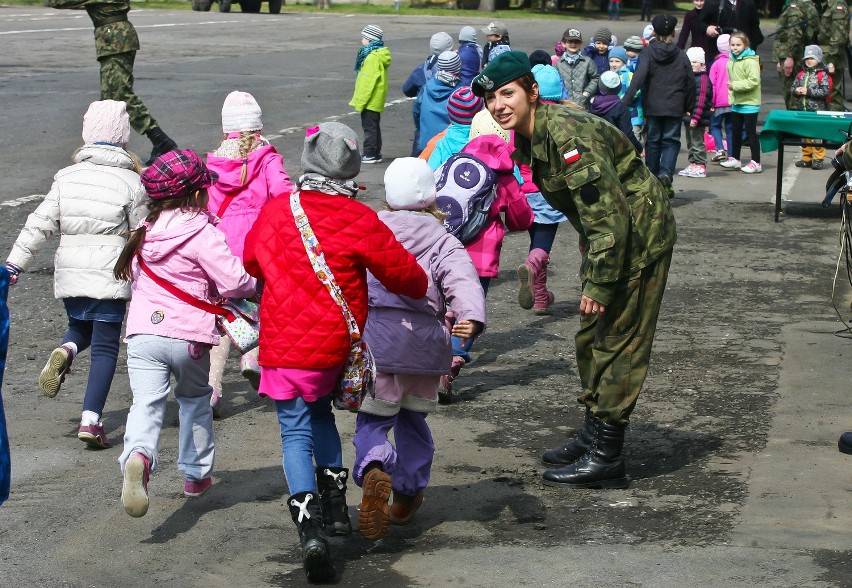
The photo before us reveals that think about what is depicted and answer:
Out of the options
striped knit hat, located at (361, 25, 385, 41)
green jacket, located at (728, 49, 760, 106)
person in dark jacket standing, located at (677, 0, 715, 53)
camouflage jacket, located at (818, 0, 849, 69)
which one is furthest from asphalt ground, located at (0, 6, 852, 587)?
person in dark jacket standing, located at (677, 0, 715, 53)

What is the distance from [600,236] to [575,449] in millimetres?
1097

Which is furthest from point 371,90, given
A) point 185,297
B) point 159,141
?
point 185,297

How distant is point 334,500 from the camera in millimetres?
5055

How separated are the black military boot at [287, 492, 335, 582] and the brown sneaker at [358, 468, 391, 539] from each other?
0.15 m

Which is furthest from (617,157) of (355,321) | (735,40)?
(735,40)

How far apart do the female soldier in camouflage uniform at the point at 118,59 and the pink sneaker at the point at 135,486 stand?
9163 mm

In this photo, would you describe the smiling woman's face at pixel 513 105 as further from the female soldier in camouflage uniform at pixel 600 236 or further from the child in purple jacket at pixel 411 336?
the child in purple jacket at pixel 411 336

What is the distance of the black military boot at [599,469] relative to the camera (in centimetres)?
577

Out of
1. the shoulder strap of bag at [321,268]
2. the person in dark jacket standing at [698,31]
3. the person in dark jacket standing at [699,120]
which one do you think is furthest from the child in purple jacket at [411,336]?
the person in dark jacket standing at [698,31]

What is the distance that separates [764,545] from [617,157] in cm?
170

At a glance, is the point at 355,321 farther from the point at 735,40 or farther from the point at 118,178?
the point at 735,40

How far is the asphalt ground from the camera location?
4902 millimetres

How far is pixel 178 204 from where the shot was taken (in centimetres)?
554

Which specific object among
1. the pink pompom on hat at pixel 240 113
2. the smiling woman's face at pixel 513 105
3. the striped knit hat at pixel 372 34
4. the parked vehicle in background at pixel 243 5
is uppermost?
the smiling woman's face at pixel 513 105
